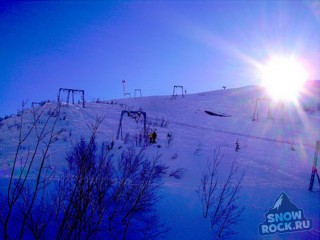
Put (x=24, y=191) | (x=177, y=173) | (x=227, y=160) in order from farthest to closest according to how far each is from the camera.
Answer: (x=227, y=160), (x=177, y=173), (x=24, y=191)

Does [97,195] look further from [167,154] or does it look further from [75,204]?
[167,154]

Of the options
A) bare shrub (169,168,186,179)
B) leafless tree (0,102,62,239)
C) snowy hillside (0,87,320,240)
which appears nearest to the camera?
leafless tree (0,102,62,239)

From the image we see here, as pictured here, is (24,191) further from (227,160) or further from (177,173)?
(227,160)

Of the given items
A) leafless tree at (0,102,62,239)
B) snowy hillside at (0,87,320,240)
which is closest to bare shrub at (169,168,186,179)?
snowy hillside at (0,87,320,240)

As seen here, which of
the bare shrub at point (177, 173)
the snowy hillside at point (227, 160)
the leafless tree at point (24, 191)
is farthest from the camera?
the bare shrub at point (177, 173)

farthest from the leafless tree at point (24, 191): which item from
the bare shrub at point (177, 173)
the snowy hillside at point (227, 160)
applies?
the bare shrub at point (177, 173)

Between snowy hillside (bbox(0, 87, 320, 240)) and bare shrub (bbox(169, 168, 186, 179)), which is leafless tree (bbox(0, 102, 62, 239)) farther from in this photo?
bare shrub (bbox(169, 168, 186, 179))

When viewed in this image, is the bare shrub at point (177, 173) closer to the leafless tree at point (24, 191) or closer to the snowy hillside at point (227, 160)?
the snowy hillside at point (227, 160)

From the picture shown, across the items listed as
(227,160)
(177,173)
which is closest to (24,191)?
(177,173)

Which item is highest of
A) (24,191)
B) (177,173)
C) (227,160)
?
(24,191)

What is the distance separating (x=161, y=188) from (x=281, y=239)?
3.49 m

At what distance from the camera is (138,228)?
19.6ft

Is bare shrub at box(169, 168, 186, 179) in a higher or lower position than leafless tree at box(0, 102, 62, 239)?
lower

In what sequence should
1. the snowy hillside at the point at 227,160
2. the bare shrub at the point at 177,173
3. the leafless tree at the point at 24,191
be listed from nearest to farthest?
the leafless tree at the point at 24,191, the snowy hillside at the point at 227,160, the bare shrub at the point at 177,173
